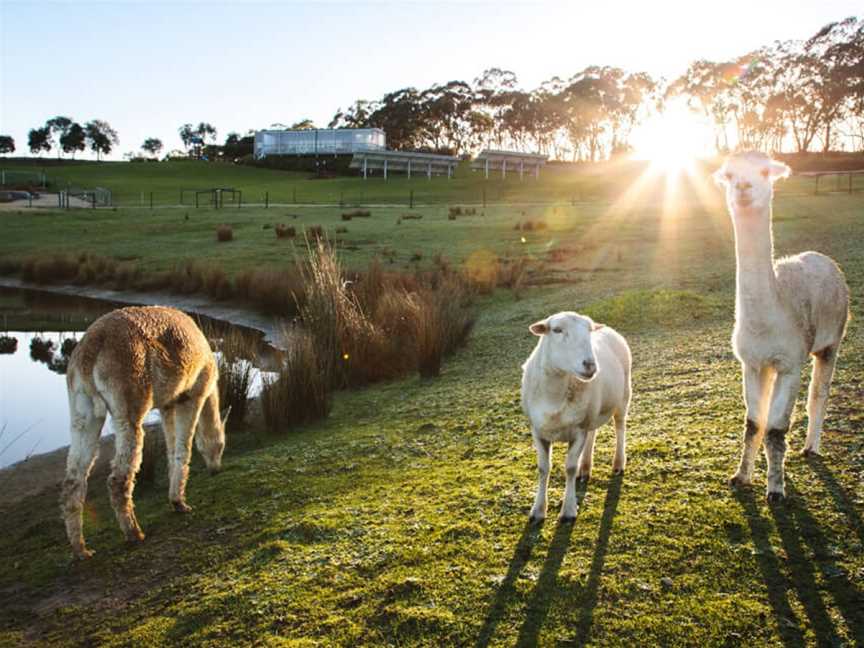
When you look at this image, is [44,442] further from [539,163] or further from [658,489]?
[539,163]

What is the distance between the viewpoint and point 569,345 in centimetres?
457

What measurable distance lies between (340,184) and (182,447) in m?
67.4

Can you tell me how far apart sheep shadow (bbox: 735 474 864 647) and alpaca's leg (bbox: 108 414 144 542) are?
3929mm

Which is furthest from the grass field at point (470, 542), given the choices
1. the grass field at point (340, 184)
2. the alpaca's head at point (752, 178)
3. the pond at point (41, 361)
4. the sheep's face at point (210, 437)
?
the grass field at point (340, 184)

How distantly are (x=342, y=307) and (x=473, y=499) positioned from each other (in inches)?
227

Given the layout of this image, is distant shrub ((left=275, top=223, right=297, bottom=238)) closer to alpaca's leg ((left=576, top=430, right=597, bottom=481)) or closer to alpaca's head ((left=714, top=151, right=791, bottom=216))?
alpaca's leg ((left=576, top=430, right=597, bottom=481))

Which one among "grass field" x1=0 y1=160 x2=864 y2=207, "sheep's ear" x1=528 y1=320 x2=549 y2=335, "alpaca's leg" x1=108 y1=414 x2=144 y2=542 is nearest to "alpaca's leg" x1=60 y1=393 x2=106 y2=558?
"alpaca's leg" x1=108 y1=414 x2=144 y2=542

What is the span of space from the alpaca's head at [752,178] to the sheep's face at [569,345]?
1.23 meters

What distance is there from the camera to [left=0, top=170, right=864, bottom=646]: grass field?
3.69 meters

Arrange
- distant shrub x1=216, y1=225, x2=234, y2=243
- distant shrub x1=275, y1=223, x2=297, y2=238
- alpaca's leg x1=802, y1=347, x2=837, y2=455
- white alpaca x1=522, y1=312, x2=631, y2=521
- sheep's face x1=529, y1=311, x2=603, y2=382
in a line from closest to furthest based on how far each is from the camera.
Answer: sheep's face x1=529, y1=311, x2=603, y2=382
white alpaca x1=522, y1=312, x2=631, y2=521
alpaca's leg x1=802, y1=347, x2=837, y2=455
distant shrub x1=275, y1=223, x2=297, y2=238
distant shrub x1=216, y1=225, x2=234, y2=243

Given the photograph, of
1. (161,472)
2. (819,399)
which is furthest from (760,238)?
(161,472)

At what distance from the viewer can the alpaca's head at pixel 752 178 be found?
473 centimetres

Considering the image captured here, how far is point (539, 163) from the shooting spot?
82.6 m

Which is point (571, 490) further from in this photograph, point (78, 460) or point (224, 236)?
point (224, 236)
